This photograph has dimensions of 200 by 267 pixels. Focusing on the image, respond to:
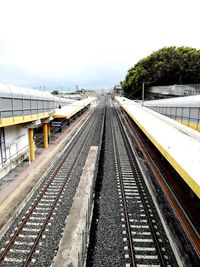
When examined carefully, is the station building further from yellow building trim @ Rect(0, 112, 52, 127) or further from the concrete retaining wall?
the concrete retaining wall

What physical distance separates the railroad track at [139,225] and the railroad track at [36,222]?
10.9 ft

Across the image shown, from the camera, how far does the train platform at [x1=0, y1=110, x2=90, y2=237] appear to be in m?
9.45

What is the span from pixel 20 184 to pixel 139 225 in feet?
24.3

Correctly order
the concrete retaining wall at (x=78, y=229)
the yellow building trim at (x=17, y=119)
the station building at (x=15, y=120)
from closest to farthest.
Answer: the concrete retaining wall at (x=78, y=229), the yellow building trim at (x=17, y=119), the station building at (x=15, y=120)

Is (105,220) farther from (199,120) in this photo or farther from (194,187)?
(199,120)

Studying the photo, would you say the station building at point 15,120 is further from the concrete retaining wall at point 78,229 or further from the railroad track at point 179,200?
the railroad track at point 179,200

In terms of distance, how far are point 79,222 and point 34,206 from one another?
8.73 feet

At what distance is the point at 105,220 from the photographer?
363 inches

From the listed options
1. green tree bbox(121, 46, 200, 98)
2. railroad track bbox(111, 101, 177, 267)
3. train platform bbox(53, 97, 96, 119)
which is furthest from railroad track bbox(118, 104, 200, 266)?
green tree bbox(121, 46, 200, 98)

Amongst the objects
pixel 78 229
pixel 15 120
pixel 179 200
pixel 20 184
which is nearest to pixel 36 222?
pixel 78 229

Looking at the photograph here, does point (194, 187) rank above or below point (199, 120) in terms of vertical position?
below

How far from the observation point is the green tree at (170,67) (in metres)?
49.3

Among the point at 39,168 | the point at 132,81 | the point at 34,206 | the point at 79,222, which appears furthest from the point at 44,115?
the point at 132,81

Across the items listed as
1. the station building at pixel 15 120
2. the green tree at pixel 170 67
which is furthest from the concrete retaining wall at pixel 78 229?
the green tree at pixel 170 67
